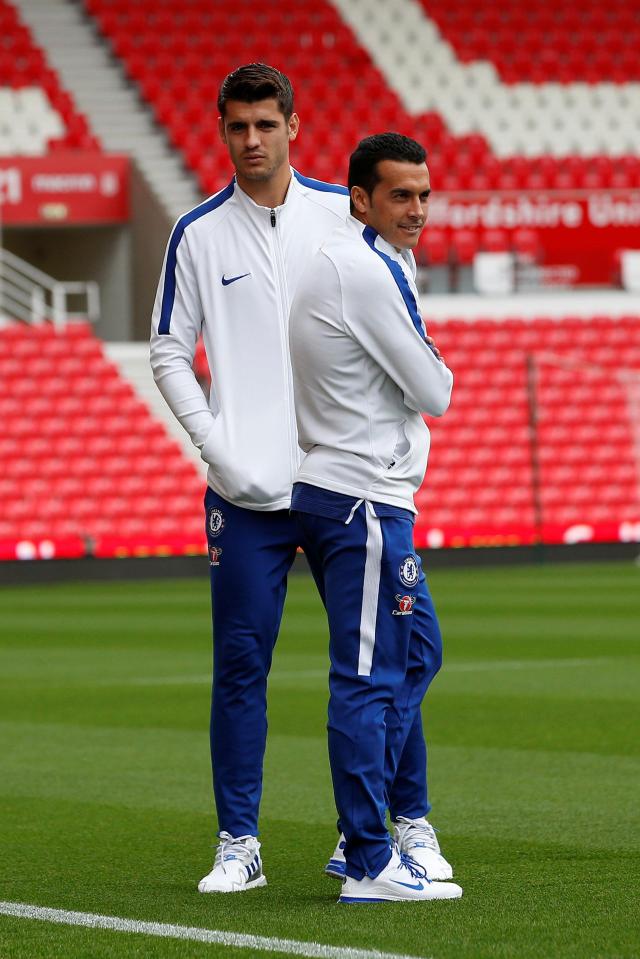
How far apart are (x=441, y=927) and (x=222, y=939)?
475mm

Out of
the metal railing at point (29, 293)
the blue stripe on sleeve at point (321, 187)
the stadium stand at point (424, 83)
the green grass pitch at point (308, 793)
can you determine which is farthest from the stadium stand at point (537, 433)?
the blue stripe on sleeve at point (321, 187)

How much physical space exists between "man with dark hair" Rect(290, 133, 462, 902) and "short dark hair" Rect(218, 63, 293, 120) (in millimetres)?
443

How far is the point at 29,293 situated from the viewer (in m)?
23.8

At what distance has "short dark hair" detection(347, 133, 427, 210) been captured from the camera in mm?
4113

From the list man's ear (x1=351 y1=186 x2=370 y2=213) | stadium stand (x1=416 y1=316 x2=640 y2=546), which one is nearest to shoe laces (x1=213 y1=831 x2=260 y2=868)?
man's ear (x1=351 y1=186 x2=370 y2=213)

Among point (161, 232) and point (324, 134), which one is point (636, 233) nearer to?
point (324, 134)

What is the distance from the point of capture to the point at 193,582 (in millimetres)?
18656

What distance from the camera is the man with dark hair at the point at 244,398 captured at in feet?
14.6

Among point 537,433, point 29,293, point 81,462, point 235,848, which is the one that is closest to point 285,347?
point 235,848

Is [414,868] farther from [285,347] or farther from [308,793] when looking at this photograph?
[308,793]

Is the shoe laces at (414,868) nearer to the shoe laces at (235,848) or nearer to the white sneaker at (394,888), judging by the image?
the white sneaker at (394,888)

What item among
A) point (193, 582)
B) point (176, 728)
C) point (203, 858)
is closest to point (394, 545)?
point (203, 858)

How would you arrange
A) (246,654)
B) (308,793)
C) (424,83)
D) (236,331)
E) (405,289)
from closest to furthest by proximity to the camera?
(405,289), (246,654), (236,331), (308,793), (424,83)

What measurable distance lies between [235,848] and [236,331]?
1331 mm
